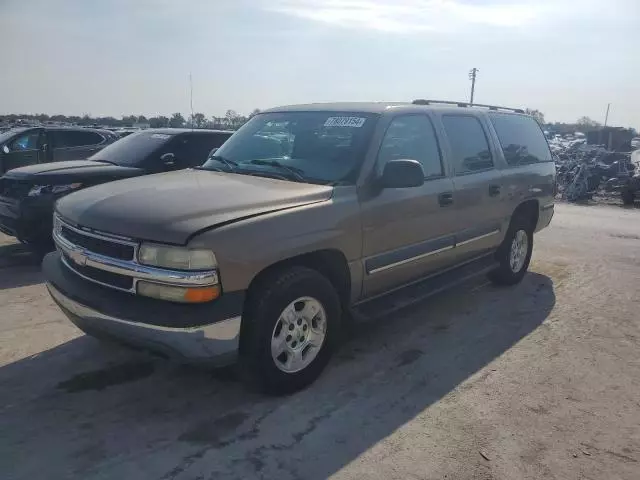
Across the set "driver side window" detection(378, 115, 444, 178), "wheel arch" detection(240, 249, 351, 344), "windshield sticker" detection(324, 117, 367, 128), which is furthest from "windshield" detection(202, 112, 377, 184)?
"wheel arch" detection(240, 249, 351, 344)

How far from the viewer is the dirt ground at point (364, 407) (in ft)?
9.93

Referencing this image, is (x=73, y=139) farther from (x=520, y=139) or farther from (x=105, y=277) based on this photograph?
(x=105, y=277)

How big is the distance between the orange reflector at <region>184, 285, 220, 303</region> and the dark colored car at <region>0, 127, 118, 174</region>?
8.87 meters

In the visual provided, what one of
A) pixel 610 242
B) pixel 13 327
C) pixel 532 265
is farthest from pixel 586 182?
pixel 13 327

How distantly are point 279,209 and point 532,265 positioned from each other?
204 inches

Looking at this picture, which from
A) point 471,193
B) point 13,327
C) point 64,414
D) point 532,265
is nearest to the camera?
point 64,414

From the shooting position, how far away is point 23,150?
441 inches

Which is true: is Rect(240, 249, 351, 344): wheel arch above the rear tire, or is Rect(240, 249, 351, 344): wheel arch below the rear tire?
above

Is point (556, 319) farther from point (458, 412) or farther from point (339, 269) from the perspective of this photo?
point (339, 269)

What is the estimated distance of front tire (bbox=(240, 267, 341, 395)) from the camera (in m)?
3.38

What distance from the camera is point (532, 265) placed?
7598mm

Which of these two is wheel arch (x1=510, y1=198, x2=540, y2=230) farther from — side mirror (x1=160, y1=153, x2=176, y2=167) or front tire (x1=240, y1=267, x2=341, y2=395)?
side mirror (x1=160, y1=153, x2=176, y2=167)

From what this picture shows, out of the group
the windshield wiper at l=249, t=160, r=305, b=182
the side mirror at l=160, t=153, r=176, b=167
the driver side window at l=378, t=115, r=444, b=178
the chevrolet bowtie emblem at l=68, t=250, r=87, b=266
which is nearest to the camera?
the chevrolet bowtie emblem at l=68, t=250, r=87, b=266

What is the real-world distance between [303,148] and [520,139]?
10.4ft
